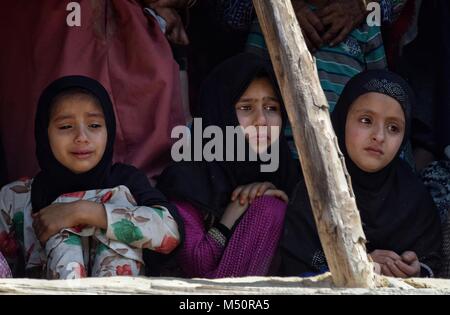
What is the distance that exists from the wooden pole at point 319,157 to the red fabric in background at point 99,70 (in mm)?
1001

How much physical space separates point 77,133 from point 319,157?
1.01 metres

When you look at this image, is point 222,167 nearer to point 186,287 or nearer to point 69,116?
point 69,116

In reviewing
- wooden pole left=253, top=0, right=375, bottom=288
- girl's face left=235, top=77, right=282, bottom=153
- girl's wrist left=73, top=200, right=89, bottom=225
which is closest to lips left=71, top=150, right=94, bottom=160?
girl's wrist left=73, top=200, right=89, bottom=225

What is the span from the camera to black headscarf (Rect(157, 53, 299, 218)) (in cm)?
414

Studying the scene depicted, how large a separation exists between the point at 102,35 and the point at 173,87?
32 centimetres

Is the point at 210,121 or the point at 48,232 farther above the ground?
the point at 210,121

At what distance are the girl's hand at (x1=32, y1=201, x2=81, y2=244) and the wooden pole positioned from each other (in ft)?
2.69

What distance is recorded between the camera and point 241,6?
4.77m

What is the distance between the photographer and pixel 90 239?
3.85 meters

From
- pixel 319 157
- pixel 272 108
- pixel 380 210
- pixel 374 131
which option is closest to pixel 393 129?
pixel 374 131

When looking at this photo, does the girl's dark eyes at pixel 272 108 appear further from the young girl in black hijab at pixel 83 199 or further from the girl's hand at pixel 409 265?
the girl's hand at pixel 409 265

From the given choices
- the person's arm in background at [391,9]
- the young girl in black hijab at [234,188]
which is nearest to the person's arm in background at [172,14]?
the young girl in black hijab at [234,188]
